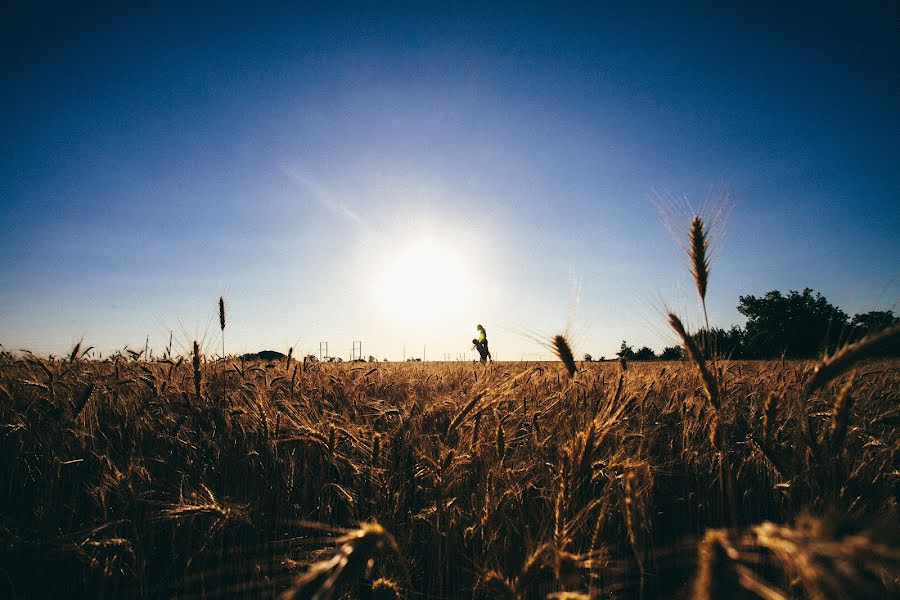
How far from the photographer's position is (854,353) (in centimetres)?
147

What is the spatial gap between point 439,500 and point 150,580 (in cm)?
175

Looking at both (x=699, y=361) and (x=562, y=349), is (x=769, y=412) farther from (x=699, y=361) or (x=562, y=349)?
(x=562, y=349)

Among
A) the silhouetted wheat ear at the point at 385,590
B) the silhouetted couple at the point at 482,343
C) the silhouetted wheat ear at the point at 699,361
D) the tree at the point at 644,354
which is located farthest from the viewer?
the tree at the point at 644,354

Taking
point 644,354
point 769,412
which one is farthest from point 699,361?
point 644,354

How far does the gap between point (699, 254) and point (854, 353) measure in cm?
81

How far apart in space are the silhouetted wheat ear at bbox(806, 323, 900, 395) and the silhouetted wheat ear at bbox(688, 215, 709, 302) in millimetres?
595

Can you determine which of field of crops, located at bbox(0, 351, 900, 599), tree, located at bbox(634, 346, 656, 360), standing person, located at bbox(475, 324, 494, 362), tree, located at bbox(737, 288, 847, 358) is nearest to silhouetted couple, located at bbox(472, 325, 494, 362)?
standing person, located at bbox(475, 324, 494, 362)

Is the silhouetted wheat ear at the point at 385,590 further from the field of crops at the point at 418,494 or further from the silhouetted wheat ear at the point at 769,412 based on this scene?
the silhouetted wheat ear at the point at 769,412

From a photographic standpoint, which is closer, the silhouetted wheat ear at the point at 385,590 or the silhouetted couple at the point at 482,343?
the silhouetted wheat ear at the point at 385,590

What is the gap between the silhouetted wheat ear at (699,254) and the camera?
80.5 inches

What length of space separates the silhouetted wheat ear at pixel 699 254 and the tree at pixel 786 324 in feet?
144

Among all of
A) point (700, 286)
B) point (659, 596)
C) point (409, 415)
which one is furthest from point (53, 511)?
point (700, 286)

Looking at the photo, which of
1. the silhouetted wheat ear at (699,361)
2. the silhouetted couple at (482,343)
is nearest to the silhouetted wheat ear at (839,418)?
the silhouetted wheat ear at (699,361)

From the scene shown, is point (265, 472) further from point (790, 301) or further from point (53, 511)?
point (790, 301)
